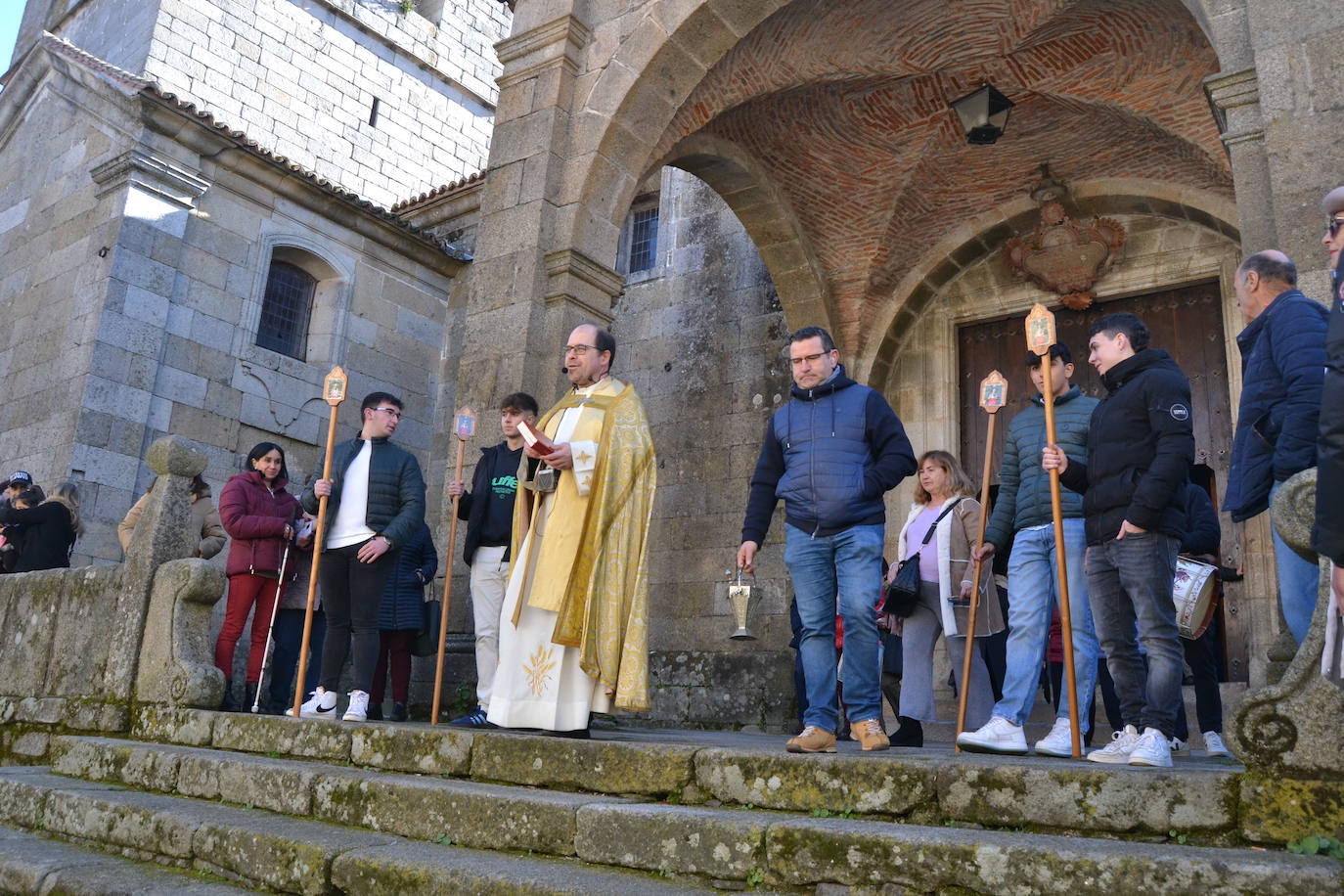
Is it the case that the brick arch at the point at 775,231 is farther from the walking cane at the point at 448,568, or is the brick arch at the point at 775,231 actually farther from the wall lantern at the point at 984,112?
the walking cane at the point at 448,568

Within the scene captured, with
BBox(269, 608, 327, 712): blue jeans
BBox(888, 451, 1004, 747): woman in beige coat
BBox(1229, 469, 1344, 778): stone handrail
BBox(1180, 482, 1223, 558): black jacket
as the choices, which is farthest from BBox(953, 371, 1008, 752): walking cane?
BBox(269, 608, 327, 712): blue jeans

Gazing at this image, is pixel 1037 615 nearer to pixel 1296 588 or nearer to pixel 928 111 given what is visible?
pixel 1296 588

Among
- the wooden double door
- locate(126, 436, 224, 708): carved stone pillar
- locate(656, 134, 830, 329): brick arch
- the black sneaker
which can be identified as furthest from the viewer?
locate(656, 134, 830, 329): brick arch

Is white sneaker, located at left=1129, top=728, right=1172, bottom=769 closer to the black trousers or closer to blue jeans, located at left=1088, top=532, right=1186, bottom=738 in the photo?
blue jeans, located at left=1088, top=532, right=1186, bottom=738

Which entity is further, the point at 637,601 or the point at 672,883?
the point at 637,601

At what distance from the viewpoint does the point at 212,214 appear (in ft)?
38.0

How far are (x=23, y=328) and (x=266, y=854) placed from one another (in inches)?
423

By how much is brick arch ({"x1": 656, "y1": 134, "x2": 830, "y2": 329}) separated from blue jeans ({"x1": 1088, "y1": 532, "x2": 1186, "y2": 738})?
6.07 meters

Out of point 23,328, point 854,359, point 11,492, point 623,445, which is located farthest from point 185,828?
point 23,328

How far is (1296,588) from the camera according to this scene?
3371 millimetres

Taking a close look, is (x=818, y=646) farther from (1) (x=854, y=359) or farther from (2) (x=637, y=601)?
(1) (x=854, y=359)

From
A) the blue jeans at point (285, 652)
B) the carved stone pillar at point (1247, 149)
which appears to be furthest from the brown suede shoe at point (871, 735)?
the blue jeans at point (285, 652)

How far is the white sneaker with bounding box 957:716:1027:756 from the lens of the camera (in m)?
4.17

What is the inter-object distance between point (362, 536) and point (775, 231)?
5.71 m
